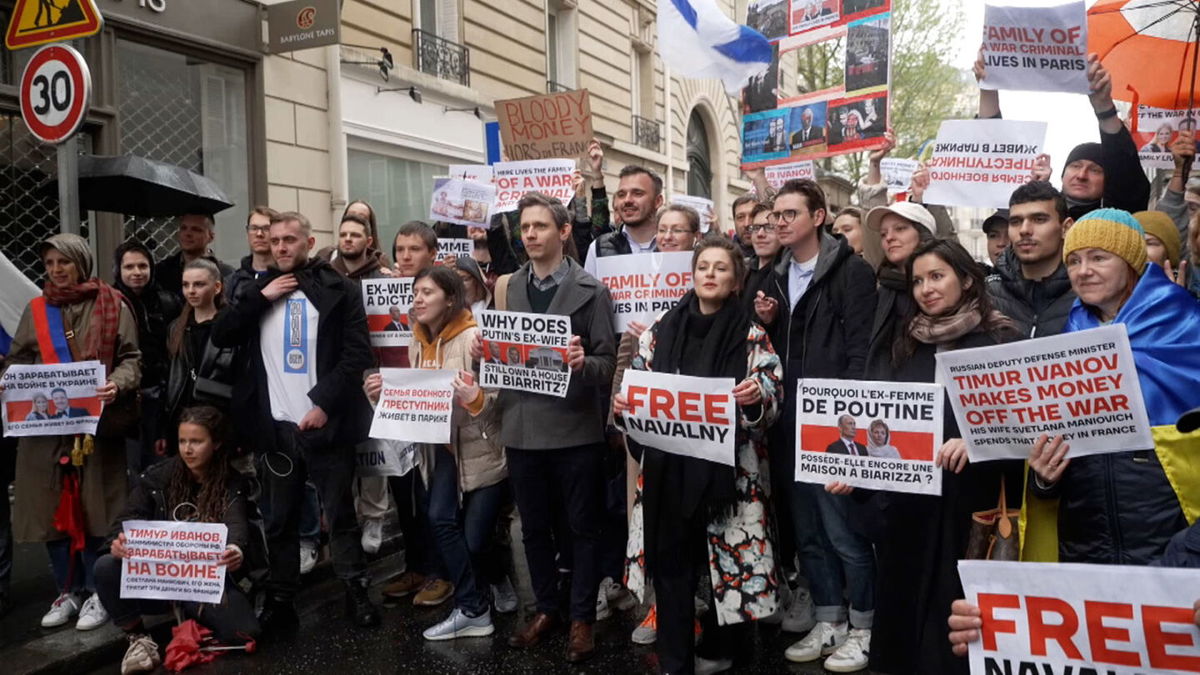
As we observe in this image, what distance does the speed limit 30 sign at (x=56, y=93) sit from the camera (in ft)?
17.9

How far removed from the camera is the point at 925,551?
357 cm

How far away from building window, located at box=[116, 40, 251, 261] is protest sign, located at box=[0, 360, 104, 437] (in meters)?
4.27

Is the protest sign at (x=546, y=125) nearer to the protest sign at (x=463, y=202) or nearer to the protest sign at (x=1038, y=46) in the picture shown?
the protest sign at (x=463, y=202)

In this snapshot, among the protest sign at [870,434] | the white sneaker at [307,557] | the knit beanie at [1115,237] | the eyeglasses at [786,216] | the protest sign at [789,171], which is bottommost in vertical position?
the white sneaker at [307,557]

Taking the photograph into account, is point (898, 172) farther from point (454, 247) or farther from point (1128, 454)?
point (1128, 454)

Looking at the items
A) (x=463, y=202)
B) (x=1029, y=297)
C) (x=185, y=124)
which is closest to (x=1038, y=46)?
(x=1029, y=297)

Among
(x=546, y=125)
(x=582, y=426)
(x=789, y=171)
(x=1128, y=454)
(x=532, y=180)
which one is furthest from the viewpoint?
(x=789, y=171)

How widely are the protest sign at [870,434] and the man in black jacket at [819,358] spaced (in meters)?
0.69

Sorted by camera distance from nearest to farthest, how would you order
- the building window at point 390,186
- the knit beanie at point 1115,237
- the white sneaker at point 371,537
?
1. the knit beanie at point 1115,237
2. the white sneaker at point 371,537
3. the building window at point 390,186

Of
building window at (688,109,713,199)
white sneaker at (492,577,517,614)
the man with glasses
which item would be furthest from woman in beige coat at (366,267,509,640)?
building window at (688,109,713,199)

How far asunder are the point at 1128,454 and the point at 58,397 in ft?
17.0

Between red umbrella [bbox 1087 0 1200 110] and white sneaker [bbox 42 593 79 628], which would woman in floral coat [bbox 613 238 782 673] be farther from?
red umbrella [bbox 1087 0 1200 110]

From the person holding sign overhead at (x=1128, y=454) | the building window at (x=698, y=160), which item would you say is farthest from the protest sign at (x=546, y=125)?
the building window at (x=698, y=160)

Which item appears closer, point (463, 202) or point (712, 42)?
point (463, 202)
